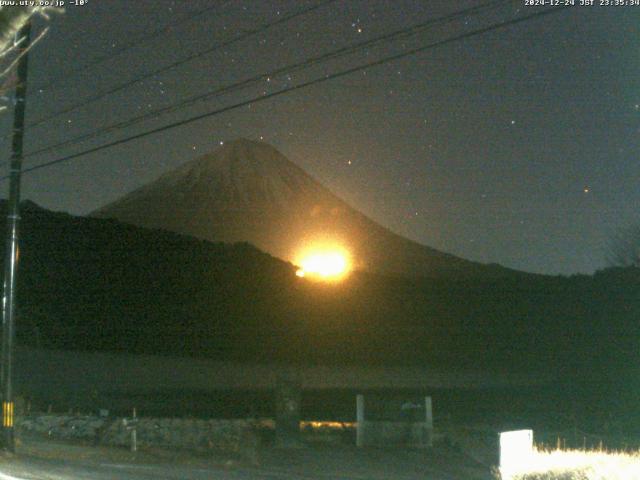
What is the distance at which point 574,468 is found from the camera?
411 inches

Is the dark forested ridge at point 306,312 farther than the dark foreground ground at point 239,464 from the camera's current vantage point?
Yes

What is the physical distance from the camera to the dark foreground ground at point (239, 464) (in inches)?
571

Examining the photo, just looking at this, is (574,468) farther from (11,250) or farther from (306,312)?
(306,312)

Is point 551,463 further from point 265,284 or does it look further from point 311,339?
point 265,284

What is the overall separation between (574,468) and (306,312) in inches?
1957

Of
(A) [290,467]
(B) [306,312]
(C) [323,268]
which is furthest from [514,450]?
(C) [323,268]

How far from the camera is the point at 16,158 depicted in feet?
56.5

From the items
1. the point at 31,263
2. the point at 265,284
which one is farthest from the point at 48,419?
the point at 31,263

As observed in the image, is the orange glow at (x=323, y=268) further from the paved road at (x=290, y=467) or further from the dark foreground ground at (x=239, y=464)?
the paved road at (x=290, y=467)

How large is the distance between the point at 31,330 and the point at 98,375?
14176mm

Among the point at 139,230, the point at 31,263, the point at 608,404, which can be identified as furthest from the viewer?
the point at 139,230

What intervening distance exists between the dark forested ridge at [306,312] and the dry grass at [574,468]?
3571cm

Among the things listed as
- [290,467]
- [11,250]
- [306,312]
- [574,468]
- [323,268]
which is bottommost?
[290,467]

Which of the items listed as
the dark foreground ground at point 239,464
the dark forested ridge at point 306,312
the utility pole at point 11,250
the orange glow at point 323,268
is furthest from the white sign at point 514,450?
the orange glow at point 323,268
